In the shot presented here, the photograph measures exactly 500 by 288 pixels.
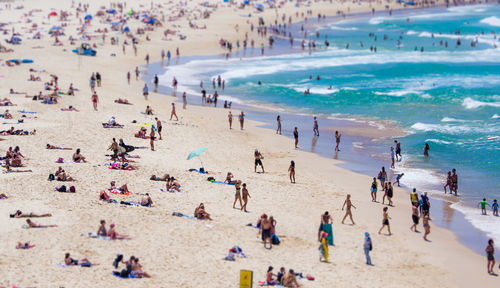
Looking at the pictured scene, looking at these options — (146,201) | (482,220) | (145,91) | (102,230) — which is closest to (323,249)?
(102,230)

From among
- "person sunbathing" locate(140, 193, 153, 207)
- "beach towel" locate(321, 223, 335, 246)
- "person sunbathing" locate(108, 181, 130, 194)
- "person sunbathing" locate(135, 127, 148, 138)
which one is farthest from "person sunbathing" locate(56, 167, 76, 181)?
"beach towel" locate(321, 223, 335, 246)

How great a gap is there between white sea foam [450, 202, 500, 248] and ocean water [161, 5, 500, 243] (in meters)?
0.03

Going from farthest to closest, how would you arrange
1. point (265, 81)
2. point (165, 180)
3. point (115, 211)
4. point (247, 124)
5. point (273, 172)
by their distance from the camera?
point (265, 81)
point (247, 124)
point (273, 172)
point (165, 180)
point (115, 211)

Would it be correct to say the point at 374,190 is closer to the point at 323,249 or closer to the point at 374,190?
the point at 374,190

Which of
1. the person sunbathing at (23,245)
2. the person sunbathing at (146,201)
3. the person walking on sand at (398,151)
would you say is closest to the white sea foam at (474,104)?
the person walking on sand at (398,151)

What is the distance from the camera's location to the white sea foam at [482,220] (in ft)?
73.8

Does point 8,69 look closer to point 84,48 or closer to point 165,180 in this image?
point 84,48

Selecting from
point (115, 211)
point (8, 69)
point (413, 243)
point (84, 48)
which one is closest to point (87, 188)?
point (115, 211)

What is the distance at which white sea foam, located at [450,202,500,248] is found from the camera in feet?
73.8

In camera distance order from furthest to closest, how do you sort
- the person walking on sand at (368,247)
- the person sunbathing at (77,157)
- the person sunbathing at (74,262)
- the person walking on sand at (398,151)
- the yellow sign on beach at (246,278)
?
the person walking on sand at (398,151) < the person sunbathing at (77,157) < the person walking on sand at (368,247) < the person sunbathing at (74,262) < the yellow sign on beach at (246,278)

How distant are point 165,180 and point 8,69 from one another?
30073 mm

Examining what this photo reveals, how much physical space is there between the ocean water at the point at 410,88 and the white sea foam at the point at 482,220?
3 centimetres

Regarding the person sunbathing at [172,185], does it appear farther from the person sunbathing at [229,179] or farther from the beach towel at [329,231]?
the beach towel at [329,231]

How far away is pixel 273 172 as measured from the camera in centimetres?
Result: 2869
